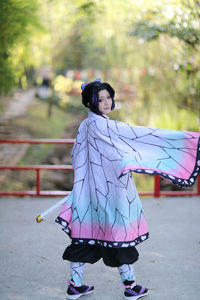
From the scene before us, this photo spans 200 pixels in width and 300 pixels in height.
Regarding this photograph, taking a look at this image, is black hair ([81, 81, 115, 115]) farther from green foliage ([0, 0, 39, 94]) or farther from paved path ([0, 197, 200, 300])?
green foliage ([0, 0, 39, 94])

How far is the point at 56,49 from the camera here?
732 inches

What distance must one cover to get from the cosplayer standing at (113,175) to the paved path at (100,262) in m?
0.25

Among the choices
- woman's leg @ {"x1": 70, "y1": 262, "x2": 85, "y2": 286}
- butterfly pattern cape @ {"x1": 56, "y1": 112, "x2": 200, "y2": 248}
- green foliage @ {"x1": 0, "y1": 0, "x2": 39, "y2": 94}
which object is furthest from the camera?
green foliage @ {"x1": 0, "y1": 0, "x2": 39, "y2": 94}

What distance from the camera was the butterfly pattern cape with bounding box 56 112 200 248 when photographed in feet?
9.57

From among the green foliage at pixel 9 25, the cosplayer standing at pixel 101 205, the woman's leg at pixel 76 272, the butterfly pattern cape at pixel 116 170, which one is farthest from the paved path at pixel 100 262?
the green foliage at pixel 9 25

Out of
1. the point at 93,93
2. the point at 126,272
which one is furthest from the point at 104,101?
the point at 126,272

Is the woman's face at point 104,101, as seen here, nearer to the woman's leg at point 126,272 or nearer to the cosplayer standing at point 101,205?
the cosplayer standing at point 101,205

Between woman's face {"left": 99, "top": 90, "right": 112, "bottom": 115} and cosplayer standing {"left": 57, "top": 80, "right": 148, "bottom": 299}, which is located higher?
woman's face {"left": 99, "top": 90, "right": 112, "bottom": 115}

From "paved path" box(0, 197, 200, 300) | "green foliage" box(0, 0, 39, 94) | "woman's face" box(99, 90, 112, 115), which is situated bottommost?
"paved path" box(0, 197, 200, 300)

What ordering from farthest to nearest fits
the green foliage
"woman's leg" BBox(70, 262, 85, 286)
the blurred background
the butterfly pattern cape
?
the blurred background
the green foliage
"woman's leg" BBox(70, 262, 85, 286)
the butterfly pattern cape

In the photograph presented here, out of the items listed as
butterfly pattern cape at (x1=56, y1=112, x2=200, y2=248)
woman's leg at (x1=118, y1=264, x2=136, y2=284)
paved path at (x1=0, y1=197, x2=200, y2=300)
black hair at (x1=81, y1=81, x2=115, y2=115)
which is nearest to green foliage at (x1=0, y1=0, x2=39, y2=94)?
paved path at (x1=0, y1=197, x2=200, y2=300)

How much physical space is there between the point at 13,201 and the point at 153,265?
2.34 meters

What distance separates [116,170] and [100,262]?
3.73 ft

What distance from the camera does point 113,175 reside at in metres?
2.94
